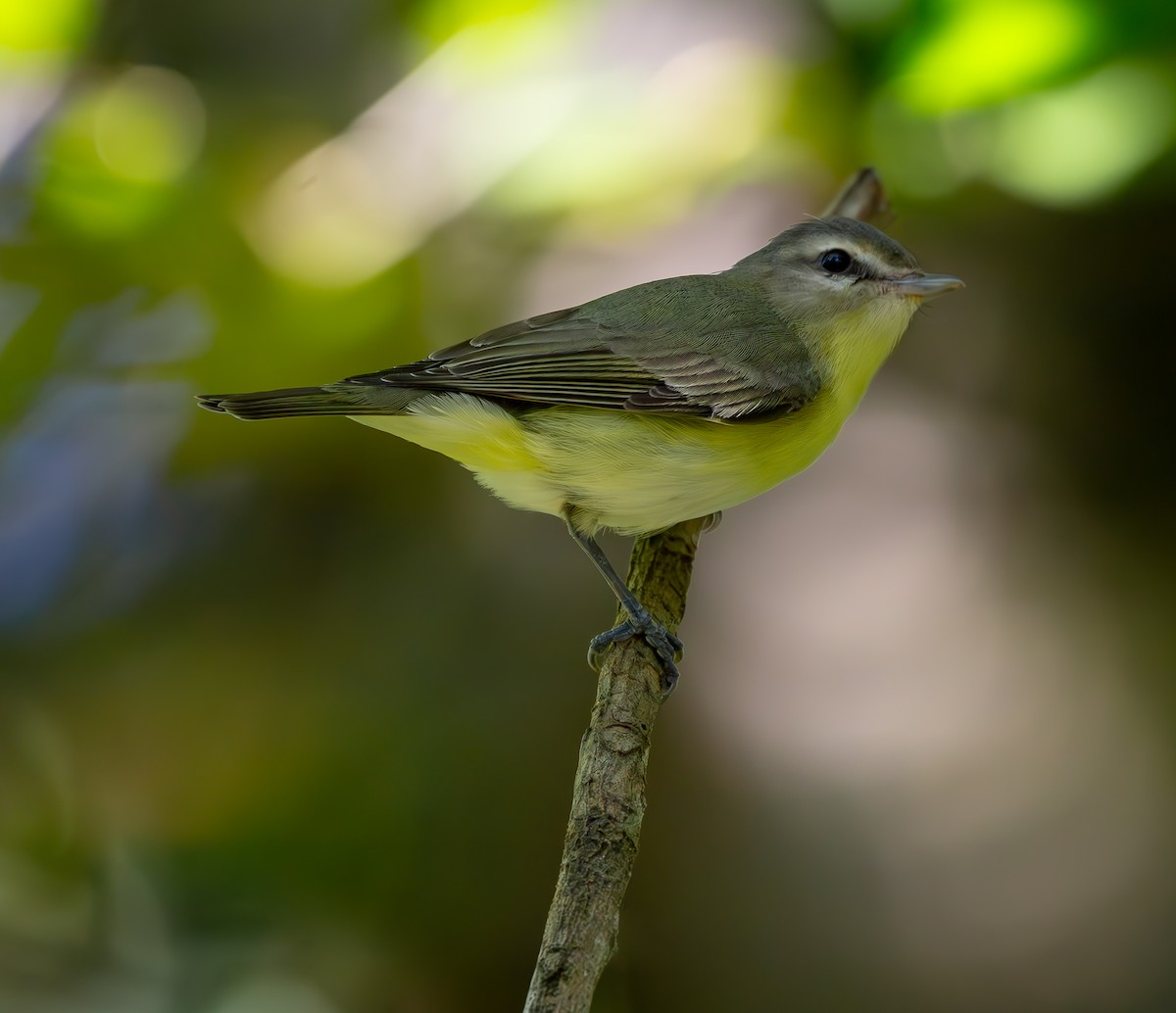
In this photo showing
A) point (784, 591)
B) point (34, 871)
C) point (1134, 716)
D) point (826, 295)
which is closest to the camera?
point (826, 295)

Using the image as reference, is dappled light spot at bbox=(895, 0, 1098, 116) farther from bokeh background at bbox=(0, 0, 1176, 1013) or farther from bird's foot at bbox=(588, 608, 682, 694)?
bird's foot at bbox=(588, 608, 682, 694)

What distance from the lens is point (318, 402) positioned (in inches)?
98.5

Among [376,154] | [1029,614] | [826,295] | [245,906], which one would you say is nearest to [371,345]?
[376,154]

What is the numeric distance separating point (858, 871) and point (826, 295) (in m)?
1.57

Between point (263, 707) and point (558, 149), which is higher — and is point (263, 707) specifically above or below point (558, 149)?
below

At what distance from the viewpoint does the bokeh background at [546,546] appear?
302cm

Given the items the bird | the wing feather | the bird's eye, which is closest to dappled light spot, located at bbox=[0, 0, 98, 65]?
the bird

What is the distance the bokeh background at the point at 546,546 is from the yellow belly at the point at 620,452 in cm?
98

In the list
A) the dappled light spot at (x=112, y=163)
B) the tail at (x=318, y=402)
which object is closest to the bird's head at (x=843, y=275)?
the tail at (x=318, y=402)

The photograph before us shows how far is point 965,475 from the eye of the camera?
3.59 meters

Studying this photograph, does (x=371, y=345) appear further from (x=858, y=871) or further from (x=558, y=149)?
(x=858, y=871)

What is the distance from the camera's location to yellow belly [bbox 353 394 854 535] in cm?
247

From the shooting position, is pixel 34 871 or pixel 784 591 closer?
pixel 34 871

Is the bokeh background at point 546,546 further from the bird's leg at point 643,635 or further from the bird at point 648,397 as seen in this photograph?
the bird's leg at point 643,635
